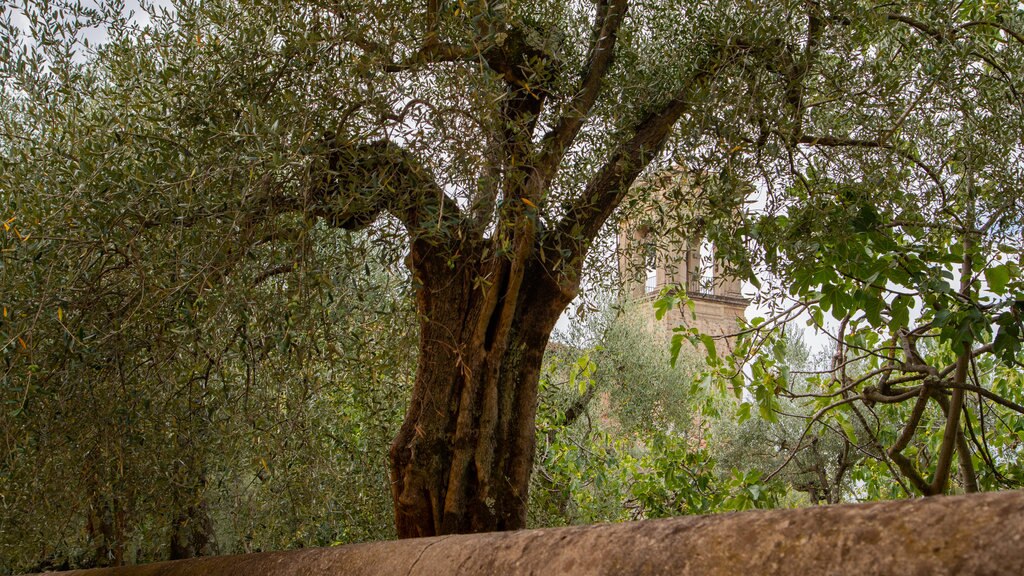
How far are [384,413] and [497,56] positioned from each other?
2666 millimetres

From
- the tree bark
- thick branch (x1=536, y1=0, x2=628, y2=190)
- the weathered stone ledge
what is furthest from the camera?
the tree bark

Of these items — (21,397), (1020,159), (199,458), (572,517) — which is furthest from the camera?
(572,517)

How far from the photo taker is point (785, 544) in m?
1.60

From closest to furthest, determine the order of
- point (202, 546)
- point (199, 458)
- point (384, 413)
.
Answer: point (199, 458)
point (384, 413)
point (202, 546)

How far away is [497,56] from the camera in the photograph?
14.4ft

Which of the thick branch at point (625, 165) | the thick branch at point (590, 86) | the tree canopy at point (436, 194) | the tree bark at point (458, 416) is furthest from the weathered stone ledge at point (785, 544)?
the thick branch at point (590, 86)

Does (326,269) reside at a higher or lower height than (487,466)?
higher

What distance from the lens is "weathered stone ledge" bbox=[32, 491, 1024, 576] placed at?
1322 millimetres

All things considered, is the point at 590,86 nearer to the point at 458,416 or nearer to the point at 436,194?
the point at 436,194

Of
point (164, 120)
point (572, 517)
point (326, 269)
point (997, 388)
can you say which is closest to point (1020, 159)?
point (997, 388)

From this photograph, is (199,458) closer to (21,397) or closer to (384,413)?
(21,397)

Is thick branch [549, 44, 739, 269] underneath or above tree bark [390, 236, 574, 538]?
above

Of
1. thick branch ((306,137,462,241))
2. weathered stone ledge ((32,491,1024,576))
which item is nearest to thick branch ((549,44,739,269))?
thick branch ((306,137,462,241))

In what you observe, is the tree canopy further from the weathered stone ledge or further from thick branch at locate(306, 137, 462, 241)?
the weathered stone ledge
